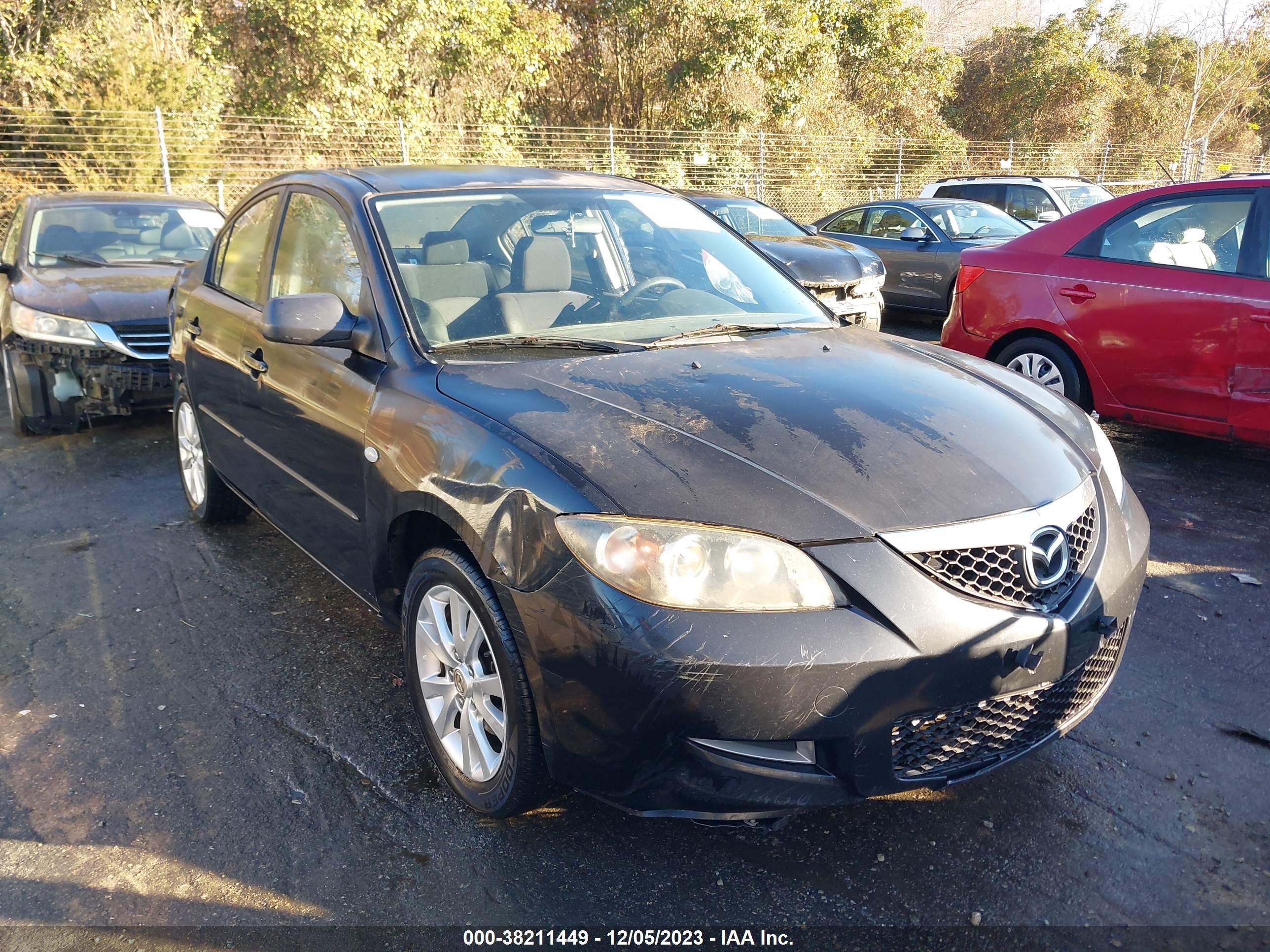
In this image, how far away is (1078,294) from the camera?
584cm

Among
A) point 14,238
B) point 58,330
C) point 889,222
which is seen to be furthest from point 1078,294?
point 14,238

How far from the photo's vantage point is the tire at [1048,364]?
19.4ft

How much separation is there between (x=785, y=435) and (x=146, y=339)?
529 centimetres

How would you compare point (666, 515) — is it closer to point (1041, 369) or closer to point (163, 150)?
point (1041, 369)

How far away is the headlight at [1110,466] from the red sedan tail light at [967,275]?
11.8 feet

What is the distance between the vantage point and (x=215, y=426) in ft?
14.4

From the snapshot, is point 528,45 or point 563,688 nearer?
point 563,688

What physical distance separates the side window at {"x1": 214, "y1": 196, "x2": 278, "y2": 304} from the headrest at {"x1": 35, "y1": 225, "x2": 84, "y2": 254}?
3566 mm

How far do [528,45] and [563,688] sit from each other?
2069cm

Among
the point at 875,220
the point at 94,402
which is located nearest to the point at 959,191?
the point at 875,220

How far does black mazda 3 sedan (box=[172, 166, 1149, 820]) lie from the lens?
7.01 feet

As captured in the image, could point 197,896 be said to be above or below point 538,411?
below

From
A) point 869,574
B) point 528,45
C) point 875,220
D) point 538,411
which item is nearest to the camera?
point 869,574

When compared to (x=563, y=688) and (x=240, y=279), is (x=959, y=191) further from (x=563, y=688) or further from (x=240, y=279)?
(x=563, y=688)
